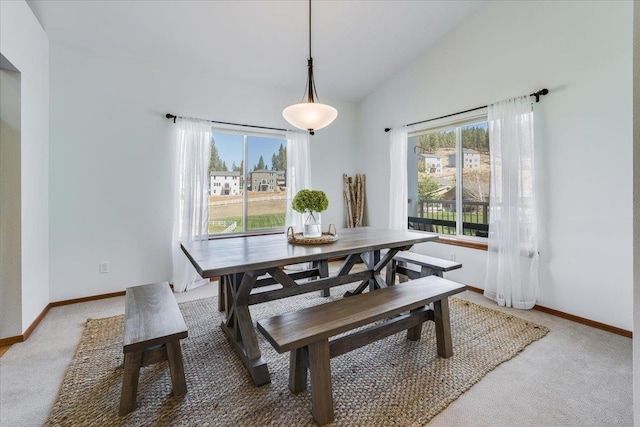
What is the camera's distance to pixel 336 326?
1550 millimetres

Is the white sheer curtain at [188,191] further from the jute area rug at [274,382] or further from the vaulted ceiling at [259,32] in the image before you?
the jute area rug at [274,382]

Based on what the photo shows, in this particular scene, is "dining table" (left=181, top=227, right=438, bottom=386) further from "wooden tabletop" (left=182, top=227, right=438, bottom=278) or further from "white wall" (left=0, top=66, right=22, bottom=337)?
"white wall" (left=0, top=66, right=22, bottom=337)

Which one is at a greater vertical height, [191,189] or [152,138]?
[152,138]

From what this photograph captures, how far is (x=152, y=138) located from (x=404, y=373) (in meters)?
3.48

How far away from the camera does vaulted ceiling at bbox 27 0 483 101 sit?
270cm

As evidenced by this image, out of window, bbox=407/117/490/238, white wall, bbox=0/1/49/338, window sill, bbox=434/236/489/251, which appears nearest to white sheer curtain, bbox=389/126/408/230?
window, bbox=407/117/490/238

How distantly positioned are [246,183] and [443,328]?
10.0ft

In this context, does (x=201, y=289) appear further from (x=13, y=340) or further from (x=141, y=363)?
(x=141, y=363)

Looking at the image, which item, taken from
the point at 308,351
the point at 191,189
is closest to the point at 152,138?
the point at 191,189

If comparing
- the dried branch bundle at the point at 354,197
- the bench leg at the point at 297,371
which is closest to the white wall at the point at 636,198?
the bench leg at the point at 297,371

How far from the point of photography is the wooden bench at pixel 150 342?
1.53m

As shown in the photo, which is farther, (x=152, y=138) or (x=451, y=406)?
(x=152, y=138)

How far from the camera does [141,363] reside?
1.58 m

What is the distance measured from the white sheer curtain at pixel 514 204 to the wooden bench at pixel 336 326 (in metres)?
1.19
